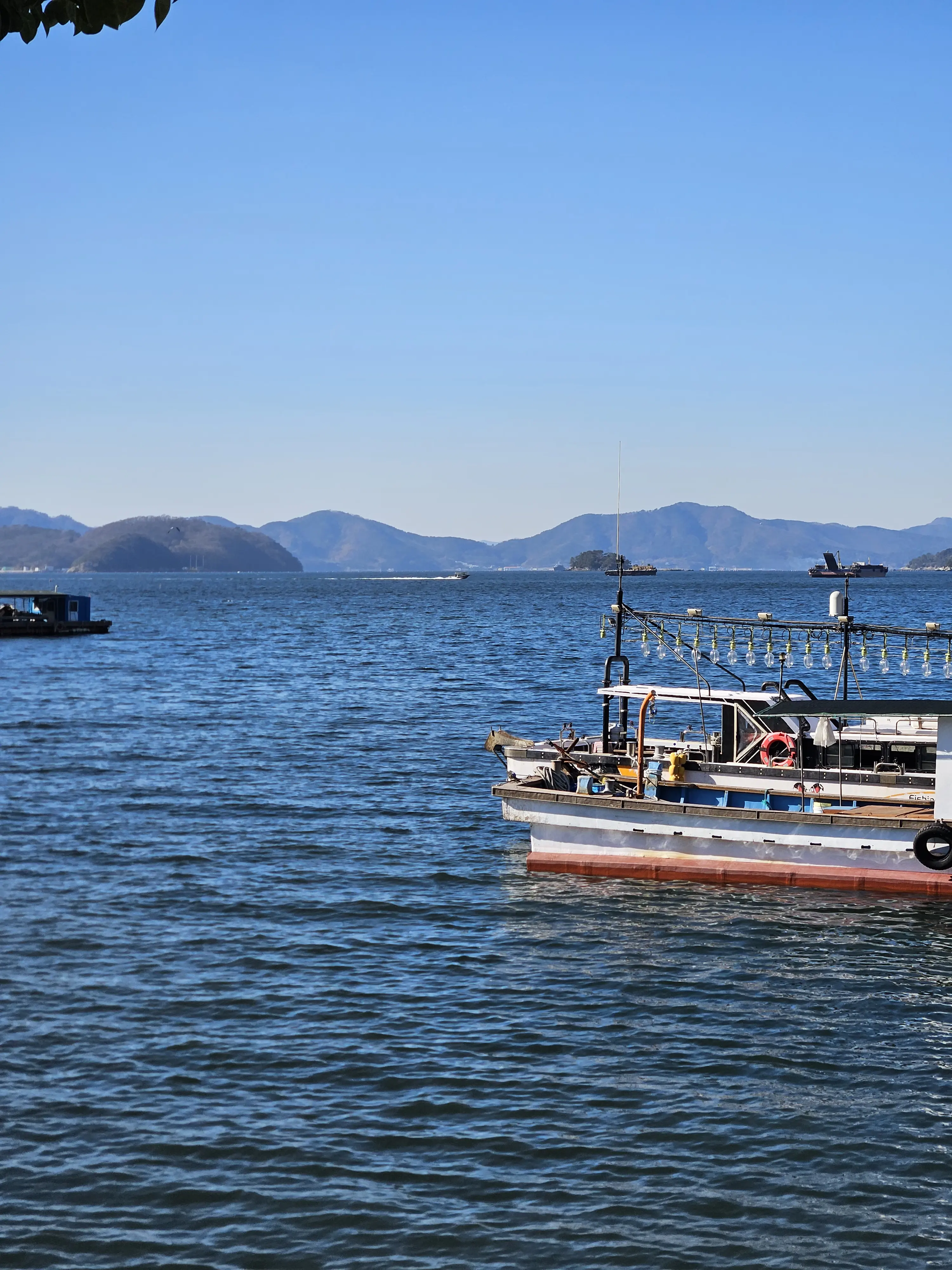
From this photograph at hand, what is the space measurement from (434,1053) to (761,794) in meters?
13.8

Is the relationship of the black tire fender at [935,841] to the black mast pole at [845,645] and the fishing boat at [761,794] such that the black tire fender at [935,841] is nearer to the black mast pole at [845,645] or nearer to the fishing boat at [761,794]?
the fishing boat at [761,794]

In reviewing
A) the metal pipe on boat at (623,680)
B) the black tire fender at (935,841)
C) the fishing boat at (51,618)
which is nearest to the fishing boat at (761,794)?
the black tire fender at (935,841)

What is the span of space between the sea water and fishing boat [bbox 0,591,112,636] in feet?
282

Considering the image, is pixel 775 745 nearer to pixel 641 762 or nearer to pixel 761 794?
pixel 761 794

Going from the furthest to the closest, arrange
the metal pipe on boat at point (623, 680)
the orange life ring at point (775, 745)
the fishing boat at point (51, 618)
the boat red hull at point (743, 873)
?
the fishing boat at point (51, 618), the metal pipe on boat at point (623, 680), the orange life ring at point (775, 745), the boat red hull at point (743, 873)

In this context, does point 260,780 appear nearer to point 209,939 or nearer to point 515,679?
point 209,939

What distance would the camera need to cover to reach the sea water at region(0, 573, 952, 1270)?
601 inches

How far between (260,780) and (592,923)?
20011mm

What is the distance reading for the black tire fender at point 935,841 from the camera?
28.5 meters

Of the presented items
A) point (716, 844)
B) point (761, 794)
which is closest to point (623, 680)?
point (761, 794)

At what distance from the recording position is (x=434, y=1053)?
20.1 m

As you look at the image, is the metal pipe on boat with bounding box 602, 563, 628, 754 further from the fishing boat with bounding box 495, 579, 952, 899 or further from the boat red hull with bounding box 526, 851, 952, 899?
the boat red hull with bounding box 526, 851, 952, 899

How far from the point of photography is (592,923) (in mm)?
27156

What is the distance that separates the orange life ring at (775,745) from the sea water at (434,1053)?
365 centimetres
